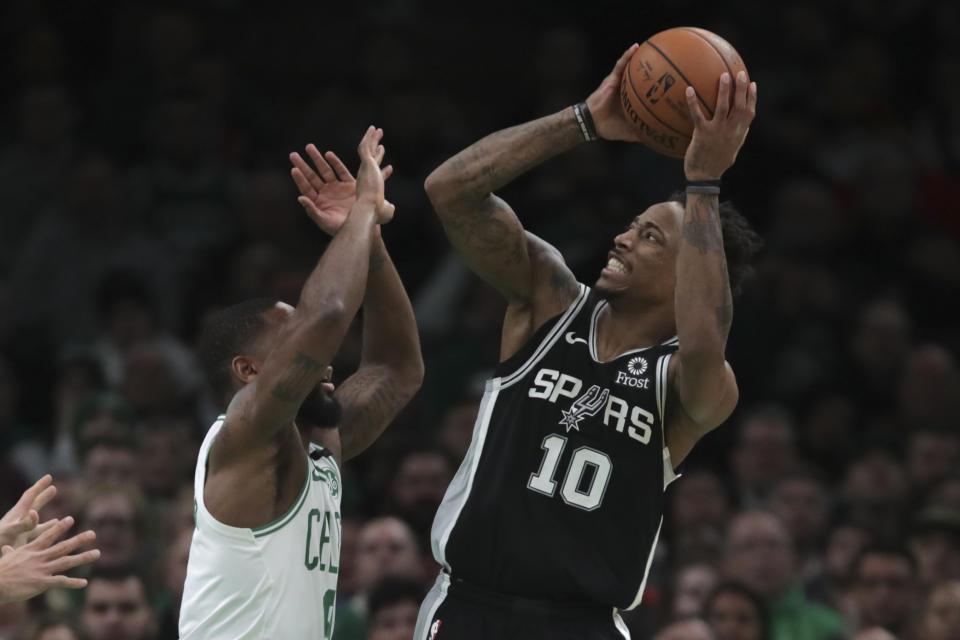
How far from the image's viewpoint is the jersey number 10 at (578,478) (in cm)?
517

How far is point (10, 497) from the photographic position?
29.5ft

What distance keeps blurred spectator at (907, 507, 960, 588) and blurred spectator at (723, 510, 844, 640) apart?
2.36 feet

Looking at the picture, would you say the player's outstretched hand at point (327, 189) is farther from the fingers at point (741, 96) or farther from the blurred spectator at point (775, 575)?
the blurred spectator at point (775, 575)

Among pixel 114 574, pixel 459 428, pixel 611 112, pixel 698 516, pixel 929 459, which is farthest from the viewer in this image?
pixel 929 459

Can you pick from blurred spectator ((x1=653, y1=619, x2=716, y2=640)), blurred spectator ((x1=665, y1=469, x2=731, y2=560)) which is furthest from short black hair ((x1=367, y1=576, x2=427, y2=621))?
blurred spectator ((x1=665, y1=469, x2=731, y2=560))

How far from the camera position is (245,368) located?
5180mm

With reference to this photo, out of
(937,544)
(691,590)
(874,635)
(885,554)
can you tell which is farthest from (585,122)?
(937,544)

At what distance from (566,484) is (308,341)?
3.15ft

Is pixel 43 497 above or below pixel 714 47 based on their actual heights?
below

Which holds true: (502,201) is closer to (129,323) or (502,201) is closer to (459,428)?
(459,428)

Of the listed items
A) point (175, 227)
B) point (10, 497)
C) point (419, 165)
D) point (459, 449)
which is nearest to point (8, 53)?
point (175, 227)

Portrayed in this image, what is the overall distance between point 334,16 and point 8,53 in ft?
7.99

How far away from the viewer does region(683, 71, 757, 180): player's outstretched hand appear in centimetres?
503

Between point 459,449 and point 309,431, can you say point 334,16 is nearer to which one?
point 459,449
